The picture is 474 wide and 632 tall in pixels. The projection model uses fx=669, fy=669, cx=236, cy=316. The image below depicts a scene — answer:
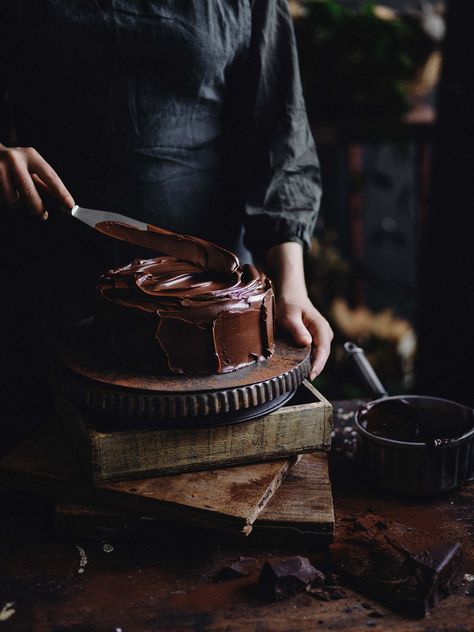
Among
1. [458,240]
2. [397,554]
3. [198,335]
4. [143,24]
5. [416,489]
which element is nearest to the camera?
[397,554]

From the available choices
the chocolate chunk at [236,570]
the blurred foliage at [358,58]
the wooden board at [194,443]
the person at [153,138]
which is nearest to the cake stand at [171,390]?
the wooden board at [194,443]

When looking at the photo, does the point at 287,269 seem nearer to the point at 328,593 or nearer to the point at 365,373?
the point at 365,373

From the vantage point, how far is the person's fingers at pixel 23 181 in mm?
1386

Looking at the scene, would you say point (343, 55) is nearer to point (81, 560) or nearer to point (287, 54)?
point (287, 54)

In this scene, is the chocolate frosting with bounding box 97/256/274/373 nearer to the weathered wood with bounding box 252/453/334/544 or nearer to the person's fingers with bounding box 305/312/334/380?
the person's fingers with bounding box 305/312/334/380

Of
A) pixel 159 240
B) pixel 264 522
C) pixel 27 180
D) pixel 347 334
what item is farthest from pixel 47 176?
pixel 347 334

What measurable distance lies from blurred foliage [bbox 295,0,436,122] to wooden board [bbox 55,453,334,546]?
266 cm

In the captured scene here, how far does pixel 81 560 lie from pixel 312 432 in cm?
51

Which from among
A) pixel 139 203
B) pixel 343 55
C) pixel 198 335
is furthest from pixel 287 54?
pixel 343 55

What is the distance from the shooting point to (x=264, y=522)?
123cm

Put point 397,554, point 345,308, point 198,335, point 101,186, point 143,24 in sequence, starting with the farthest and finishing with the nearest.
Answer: point 345,308
point 101,186
point 143,24
point 198,335
point 397,554

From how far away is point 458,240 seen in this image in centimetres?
275

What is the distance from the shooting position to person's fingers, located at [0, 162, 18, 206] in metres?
1.40

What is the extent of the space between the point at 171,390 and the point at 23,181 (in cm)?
55
